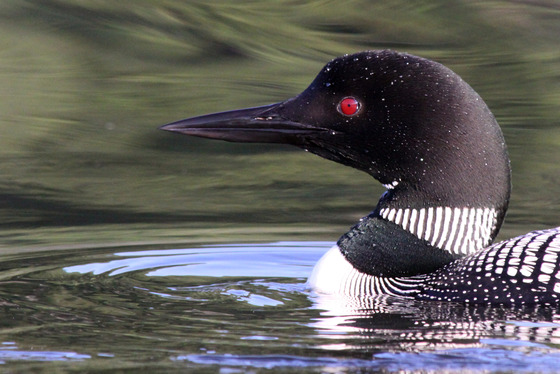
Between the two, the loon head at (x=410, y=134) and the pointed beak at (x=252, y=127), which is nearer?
the loon head at (x=410, y=134)

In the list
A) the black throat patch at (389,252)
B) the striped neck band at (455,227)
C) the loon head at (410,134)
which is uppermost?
the loon head at (410,134)

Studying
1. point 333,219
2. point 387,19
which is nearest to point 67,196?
point 333,219

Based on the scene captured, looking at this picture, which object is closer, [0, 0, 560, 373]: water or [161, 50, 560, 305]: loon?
[0, 0, 560, 373]: water

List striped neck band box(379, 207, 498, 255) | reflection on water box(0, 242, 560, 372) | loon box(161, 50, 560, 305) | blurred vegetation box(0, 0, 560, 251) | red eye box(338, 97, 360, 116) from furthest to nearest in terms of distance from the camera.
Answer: blurred vegetation box(0, 0, 560, 251), red eye box(338, 97, 360, 116), striped neck band box(379, 207, 498, 255), loon box(161, 50, 560, 305), reflection on water box(0, 242, 560, 372)

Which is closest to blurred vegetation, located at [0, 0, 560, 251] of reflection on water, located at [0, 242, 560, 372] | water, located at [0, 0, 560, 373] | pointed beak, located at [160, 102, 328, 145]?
water, located at [0, 0, 560, 373]

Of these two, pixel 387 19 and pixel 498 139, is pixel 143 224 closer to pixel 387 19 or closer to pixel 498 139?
pixel 498 139

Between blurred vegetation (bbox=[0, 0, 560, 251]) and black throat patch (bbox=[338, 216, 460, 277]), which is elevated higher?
blurred vegetation (bbox=[0, 0, 560, 251])

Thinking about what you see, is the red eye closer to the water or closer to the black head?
the black head

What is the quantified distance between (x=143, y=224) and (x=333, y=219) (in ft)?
3.16

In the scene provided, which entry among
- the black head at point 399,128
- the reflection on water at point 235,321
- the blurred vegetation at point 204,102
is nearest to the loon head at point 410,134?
the black head at point 399,128

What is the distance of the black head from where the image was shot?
428cm

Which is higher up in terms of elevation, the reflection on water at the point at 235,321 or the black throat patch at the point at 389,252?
the black throat patch at the point at 389,252

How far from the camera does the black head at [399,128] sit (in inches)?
169

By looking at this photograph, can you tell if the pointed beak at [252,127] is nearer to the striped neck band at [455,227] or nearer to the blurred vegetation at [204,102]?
the striped neck band at [455,227]
